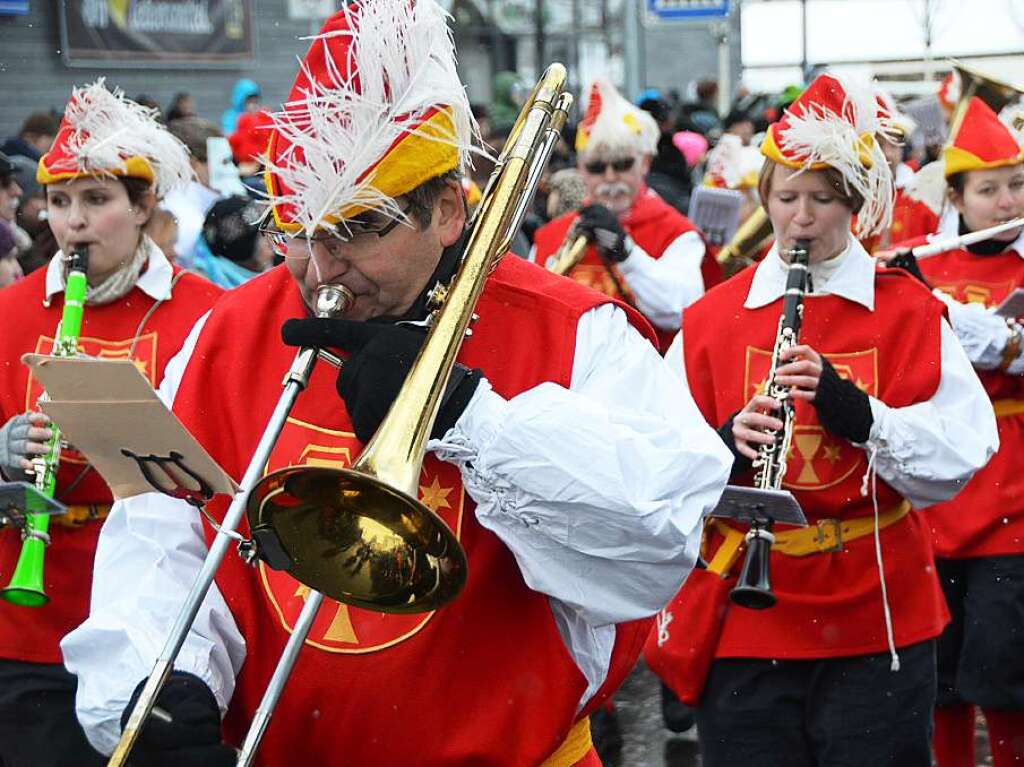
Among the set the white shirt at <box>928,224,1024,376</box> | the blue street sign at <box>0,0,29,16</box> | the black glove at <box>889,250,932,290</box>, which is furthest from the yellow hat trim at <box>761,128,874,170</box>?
the blue street sign at <box>0,0,29,16</box>

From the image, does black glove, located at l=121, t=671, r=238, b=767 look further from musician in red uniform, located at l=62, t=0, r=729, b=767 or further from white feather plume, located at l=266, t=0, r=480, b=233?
white feather plume, located at l=266, t=0, r=480, b=233

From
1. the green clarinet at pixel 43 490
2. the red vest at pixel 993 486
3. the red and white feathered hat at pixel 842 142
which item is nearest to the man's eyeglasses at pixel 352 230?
the green clarinet at pixel 43 490

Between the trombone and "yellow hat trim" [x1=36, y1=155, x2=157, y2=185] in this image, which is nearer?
the trombone

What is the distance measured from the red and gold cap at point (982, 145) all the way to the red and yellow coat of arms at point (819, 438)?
→ 1853mm

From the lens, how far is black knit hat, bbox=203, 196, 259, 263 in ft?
23.5

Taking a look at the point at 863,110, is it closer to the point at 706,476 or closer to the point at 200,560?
the point at 706,476

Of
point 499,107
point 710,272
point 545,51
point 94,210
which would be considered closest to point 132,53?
point 499,107

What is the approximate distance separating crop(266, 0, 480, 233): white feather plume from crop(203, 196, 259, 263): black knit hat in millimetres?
4328

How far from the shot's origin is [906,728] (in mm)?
4371

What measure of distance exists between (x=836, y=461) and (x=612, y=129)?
3.67m

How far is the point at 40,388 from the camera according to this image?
4699 mm

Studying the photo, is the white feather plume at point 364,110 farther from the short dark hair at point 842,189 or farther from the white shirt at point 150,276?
the white shirt at point 150,276

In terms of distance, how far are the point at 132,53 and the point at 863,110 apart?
45.9ft

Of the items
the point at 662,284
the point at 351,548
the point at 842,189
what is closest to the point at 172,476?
the point at 351,548
